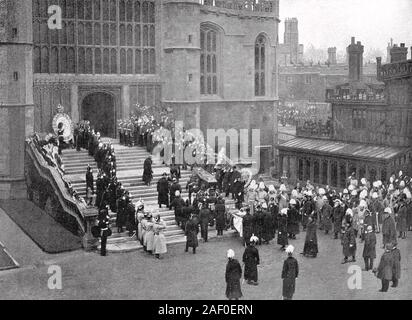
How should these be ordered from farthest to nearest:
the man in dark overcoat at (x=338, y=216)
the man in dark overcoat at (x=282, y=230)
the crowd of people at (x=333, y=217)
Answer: the man in dark overcoat at (x=338, y=216), the man in dark overcoat at (x=282, y=230), the crowd of people at (x=333, y=217)

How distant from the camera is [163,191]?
23922 mm

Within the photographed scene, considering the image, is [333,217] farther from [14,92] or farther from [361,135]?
[14,92]

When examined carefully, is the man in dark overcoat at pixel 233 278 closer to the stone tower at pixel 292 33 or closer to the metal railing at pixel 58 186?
the metal railing at pixel 58 186

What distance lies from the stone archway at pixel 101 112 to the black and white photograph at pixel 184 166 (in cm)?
7

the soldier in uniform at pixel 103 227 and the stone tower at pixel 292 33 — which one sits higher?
the stone tower at pixel 292 33

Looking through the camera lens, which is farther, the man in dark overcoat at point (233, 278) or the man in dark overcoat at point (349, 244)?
the man in dark overcoat at point (349, 244)

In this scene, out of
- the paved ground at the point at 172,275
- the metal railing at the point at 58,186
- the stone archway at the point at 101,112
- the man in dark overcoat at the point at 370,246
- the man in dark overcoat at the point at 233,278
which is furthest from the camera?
the stone archway at the point at 101,112

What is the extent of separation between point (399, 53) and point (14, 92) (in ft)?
64.8

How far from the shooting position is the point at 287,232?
22.2 m

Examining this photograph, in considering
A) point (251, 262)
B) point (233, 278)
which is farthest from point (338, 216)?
point (233, 278)

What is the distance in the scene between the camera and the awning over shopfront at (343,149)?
31.7 m

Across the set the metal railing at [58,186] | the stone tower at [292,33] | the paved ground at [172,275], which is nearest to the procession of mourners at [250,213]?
the paved ground at [172,275]

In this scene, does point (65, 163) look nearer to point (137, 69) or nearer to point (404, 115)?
point (137, 69)
